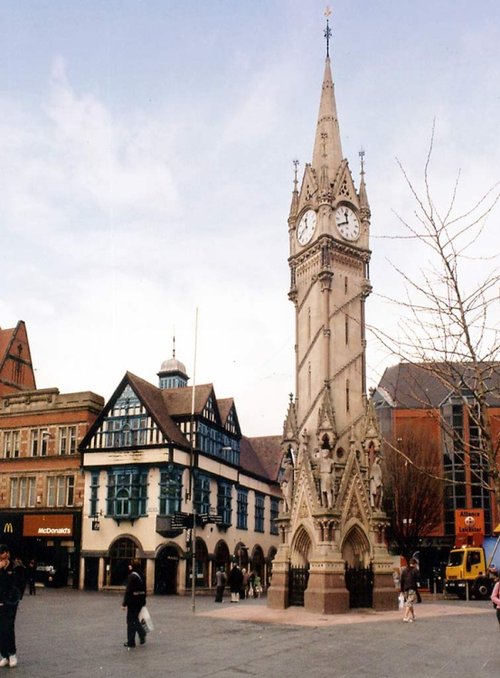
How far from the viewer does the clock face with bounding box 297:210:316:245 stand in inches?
1190

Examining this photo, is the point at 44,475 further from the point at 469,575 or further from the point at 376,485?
the point at 376,485

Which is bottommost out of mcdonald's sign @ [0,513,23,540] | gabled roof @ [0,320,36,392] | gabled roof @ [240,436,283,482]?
mcdonald's sign @ [0,513,23,540]

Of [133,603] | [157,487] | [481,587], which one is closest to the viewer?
[133,603]

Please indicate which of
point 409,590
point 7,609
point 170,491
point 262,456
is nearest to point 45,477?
point 170,491

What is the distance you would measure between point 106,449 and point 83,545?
5589mm

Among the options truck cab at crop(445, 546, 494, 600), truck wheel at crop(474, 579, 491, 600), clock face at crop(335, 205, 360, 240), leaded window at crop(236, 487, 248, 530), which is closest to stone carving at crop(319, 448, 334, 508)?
clock face at crop(335, 205, 360, 240)

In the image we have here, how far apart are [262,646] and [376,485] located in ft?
40.3

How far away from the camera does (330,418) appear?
26891mm

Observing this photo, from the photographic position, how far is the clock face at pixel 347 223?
2991cm

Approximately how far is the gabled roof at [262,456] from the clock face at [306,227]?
2718cm

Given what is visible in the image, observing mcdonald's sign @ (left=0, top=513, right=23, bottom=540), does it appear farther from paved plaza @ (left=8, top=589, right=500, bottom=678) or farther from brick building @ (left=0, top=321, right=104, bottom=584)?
paved plaza @ (left=8, top=589, right=500, bottom=678)

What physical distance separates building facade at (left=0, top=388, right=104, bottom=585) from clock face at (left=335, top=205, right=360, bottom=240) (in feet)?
77.5

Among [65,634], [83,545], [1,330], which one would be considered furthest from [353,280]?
[1,330]

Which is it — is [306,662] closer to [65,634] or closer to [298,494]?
[65,634]
